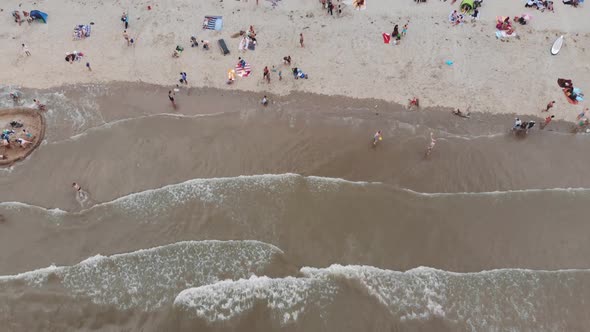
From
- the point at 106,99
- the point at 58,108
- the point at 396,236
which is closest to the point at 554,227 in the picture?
the point at 396,236

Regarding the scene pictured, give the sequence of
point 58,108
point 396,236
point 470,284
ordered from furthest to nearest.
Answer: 1. point 58,108
2. point 396,236
3. point 470,284

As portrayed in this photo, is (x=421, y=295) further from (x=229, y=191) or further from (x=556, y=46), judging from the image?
(x=556, y=46)

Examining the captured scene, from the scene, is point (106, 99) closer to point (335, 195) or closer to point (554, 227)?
point (335, 195)

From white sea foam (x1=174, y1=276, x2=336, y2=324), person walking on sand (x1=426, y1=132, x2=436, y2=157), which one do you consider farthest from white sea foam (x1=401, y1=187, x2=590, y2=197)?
white sea foam (x1=174, y1=276, x2=336, y2=324)

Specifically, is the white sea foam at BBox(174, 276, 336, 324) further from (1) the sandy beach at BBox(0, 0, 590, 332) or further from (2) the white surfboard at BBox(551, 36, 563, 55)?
(2) the white surfboard at BBox(551, 36, 563, 55)

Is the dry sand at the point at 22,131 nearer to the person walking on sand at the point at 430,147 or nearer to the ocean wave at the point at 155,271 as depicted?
the ocean wave at the point at 155,271

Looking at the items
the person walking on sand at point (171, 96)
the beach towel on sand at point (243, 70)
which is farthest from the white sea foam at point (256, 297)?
the beach towel on sand at point (243, 70)
